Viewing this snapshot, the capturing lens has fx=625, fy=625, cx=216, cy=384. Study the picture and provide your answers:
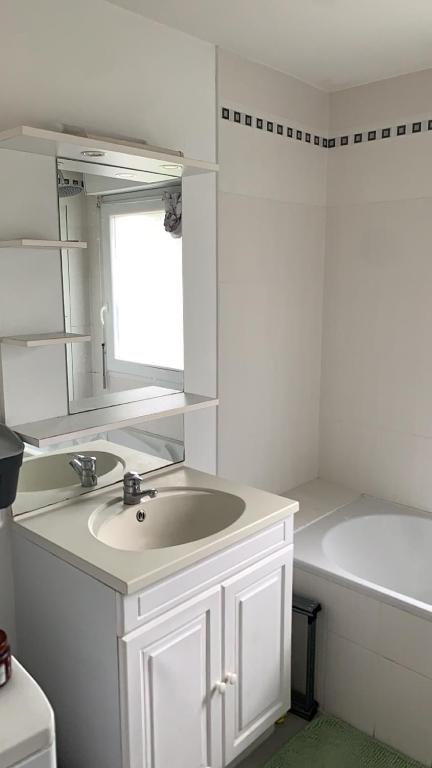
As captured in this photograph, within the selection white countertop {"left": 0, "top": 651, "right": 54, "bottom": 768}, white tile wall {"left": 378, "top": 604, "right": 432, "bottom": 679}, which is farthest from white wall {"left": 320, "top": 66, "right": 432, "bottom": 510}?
white countertop {"left": 0, "top": 651, "right": 54, "bottom": 768}

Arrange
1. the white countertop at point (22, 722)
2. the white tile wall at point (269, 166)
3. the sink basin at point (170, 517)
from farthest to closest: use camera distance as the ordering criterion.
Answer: the white tile wall at point (269, 166)
the sink basin at point (170, 517)
the white countertop at point (22, 722)

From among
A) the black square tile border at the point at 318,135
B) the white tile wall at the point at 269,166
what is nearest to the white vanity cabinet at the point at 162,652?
the white tile wall at the point at 269,166

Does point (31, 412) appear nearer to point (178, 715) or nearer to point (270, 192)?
point (178, 715)

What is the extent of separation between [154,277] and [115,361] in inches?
13.5

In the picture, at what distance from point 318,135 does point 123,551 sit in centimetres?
209

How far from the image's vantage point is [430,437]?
271 cm

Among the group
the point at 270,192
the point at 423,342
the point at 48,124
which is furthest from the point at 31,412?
the point at 423,342

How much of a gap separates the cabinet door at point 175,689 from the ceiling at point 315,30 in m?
1.79

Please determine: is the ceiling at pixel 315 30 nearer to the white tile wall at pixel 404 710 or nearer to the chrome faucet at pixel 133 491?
the chrome faucet at pixel 133 491

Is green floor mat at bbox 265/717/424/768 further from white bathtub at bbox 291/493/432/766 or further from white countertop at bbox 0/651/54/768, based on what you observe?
white countertop at bbox 0/651/54/768

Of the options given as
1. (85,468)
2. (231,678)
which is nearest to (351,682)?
(231,678)

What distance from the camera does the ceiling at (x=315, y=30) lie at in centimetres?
195

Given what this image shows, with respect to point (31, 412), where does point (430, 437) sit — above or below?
below

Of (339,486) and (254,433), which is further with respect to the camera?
(339,486)
